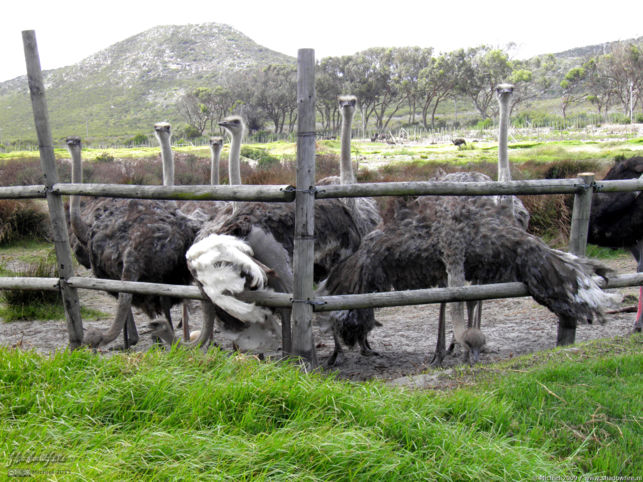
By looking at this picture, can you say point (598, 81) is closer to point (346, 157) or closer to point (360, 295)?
point (346, 157)

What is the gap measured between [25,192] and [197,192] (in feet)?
4.17

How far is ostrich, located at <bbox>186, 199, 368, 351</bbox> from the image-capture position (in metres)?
3.46

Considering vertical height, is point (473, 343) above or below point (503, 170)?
below

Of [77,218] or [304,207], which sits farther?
[77,218]

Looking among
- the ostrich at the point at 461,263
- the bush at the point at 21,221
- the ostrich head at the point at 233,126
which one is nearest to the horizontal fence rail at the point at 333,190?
the ostrich at the point at 461,263

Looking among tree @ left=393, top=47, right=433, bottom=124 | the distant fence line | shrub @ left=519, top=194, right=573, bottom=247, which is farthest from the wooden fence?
tree @ left=393, top=47, right=433, bottom=124

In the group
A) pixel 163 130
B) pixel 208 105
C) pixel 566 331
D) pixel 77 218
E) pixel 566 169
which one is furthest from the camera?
pixel 208 105

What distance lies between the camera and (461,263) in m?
3.97

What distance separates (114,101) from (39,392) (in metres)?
86.6

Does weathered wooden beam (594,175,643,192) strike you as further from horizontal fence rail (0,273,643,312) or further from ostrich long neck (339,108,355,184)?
ostrich long neck (339,108,355,184)

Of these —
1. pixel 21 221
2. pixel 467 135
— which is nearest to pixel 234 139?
pixel 21 221

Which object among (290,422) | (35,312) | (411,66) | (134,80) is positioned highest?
(134,80)

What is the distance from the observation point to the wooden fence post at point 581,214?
373cm

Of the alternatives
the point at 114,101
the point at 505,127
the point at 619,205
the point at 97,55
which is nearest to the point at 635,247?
the point at 619,205
